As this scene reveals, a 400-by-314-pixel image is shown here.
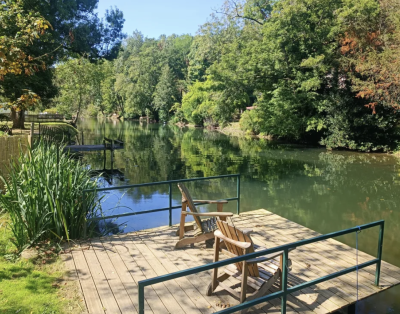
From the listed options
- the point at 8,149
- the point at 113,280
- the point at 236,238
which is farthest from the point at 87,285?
the point at 8,149

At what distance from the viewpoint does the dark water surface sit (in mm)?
8625

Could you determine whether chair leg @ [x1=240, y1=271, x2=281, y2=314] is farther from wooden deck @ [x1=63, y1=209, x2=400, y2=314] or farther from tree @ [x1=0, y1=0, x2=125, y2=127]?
tree @ [x1=0, y1=0, x2=125, y2=127]

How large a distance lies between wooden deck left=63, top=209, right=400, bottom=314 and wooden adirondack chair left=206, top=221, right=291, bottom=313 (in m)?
0.17

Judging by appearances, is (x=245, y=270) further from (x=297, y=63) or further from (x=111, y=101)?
(x=111, y=101)

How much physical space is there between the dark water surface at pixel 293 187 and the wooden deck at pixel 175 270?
69 cm

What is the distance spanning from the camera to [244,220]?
22.7ft

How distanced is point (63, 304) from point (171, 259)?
1.63 m

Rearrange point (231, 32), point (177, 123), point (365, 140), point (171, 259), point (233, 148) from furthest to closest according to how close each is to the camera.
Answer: point (177, 123) → point (231, 32) → point (233, 148) → point (365, 140) → point (171, 259)

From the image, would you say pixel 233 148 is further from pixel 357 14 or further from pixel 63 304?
pixel 63 304

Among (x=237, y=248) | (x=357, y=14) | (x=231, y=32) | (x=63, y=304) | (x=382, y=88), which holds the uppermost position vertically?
(x=231, y=32)

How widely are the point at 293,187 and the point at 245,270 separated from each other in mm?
9972

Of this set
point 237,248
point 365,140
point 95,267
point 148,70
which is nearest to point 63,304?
point 95,267

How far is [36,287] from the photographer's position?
13.3 feet

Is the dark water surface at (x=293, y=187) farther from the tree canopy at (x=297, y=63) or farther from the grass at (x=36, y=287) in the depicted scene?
the tree canopy at (x=297, y=63)
